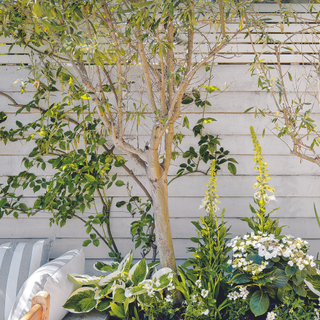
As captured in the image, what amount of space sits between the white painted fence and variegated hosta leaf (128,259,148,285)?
1.80 feet

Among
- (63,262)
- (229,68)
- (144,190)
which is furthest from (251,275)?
(229,68)

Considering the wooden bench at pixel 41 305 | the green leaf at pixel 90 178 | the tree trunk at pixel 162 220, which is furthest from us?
the green leaf at pixel 90 178

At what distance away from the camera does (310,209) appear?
82.5 inches

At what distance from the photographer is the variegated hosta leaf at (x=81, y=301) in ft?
4.76

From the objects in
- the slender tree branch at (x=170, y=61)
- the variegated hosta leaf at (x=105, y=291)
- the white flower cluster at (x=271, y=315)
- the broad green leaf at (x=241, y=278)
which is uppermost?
Result: the slender tree branch at (x=170, y=61)

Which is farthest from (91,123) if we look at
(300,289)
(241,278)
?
(300,289)

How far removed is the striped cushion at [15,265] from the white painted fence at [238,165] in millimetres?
310

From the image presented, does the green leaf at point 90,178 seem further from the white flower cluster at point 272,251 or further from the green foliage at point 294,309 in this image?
the green foliage at point 294,309

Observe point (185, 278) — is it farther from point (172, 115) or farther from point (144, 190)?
point (172, 115)

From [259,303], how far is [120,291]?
0.72m

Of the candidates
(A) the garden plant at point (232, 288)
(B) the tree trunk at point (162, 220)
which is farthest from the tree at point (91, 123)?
(A) the garden plant at point (232, 288)

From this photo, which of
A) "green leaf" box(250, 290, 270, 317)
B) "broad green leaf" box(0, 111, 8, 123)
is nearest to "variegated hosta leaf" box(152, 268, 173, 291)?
"green leaf" box(250, 290, 270, 317)

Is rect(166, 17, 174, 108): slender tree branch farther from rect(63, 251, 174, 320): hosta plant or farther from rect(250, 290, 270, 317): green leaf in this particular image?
rect(250, 290, 270, 317): green leaf

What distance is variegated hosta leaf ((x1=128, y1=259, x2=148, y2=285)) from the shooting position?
5.11 feet
